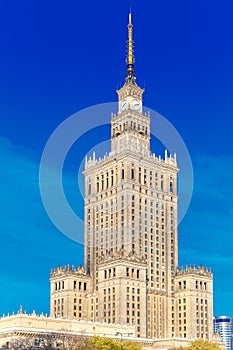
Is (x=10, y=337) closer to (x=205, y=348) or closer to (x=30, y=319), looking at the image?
(x=30, y=319)

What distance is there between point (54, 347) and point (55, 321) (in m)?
10.4

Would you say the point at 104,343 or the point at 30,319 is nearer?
the point at 104,343

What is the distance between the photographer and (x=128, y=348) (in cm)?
18025

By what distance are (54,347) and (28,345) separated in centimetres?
682

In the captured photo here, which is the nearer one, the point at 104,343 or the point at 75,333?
the point at 104,343

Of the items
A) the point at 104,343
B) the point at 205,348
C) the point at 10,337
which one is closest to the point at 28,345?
the point at 10,337

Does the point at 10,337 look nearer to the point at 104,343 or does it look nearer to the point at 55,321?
the point at 55,321

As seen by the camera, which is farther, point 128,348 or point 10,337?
point 10,337

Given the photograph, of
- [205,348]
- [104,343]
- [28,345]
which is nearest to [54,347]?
[28,345]

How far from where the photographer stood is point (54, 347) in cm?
19075

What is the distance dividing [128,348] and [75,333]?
2240 cm

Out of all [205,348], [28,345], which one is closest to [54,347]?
[28,345]

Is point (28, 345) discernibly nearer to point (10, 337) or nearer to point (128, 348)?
point (10, 337)

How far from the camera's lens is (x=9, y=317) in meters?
199
